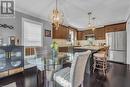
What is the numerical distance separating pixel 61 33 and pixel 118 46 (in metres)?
3.64

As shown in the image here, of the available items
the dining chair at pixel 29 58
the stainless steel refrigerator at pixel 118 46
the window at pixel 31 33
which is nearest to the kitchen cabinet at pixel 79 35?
the stainless steel refrigerator at pixel 118 46

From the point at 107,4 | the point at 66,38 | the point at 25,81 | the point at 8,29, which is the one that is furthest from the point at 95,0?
the point at 66,38

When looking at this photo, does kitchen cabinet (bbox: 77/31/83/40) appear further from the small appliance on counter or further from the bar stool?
the small appliance on counter

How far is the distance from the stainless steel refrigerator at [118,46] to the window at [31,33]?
A: 3894 mm

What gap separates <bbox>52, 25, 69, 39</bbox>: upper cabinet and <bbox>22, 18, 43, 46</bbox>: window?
5.54ft

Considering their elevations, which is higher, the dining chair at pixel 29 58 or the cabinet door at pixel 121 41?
the cabinet door at pixel 121 41

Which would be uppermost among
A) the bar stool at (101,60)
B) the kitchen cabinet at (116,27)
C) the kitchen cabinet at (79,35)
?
the kitchen cabinet at (116,27)

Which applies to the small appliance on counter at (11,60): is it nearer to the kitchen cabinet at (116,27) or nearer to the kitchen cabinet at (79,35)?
the kitchen cabinet at (116,27)

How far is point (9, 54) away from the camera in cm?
399

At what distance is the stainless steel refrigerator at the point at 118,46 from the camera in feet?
21.4

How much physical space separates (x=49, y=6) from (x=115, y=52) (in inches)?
167

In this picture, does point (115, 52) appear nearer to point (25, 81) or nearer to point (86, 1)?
point (86, 1)

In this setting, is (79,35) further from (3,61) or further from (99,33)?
(3,61)

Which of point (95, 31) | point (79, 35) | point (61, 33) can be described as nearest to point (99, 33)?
point (95, 31)
